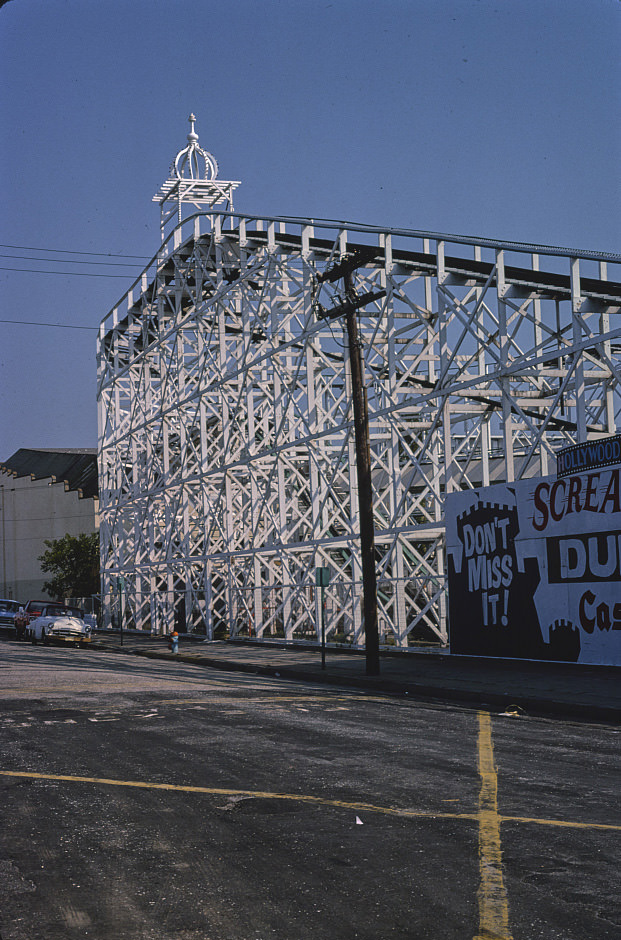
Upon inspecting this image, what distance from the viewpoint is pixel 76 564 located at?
7200cm

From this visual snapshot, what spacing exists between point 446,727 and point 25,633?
32635 mm

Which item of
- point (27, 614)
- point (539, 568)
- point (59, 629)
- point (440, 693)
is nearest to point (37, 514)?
point (27, 614)

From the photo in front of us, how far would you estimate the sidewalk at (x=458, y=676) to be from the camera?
51.1 feet

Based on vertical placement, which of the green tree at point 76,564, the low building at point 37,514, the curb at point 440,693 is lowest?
the curb at point 440,693

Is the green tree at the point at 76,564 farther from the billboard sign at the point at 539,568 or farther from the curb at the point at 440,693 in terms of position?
the billboard sign at the point at 539,568

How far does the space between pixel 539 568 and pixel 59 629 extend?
2323 centimetres

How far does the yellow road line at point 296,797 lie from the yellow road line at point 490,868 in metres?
0.25

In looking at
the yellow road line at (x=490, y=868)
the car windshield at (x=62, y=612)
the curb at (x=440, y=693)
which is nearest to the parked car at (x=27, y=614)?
the car windshield at (x=62, y=612)

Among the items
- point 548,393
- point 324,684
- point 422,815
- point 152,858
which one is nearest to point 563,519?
point 324,684

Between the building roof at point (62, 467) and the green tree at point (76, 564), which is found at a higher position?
the building roof at point (62, 467)

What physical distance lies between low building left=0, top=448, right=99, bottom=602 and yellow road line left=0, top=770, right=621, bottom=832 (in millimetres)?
69070

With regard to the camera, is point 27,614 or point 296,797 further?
point 27,614

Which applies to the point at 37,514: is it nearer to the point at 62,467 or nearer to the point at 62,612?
the point at 62,467

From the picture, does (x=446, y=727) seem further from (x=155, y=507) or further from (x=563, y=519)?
(x=155, y=507)
